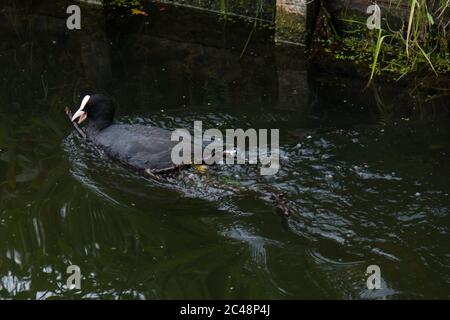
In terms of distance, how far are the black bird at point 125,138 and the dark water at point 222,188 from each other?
11 cm

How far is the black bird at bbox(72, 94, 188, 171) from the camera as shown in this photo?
510 cm

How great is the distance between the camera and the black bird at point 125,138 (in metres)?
5.10

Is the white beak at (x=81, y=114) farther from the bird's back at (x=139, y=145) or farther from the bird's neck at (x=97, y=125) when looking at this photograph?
the bird's back at (x=139, y=145)

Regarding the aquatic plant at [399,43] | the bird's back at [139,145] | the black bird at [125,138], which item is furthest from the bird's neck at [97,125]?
the aquatic plant at [399,43]

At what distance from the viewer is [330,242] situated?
4.32m

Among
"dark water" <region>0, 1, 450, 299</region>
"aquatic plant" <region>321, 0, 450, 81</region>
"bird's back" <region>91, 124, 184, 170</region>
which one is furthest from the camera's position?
"aquatic plant" <region>321, 0, 450, 81</region>

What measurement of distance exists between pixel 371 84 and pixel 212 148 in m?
2.22

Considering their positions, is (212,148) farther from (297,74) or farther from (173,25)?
(173,25)

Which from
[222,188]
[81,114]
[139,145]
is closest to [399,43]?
[222,188]

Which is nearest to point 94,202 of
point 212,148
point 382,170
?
point 212,148

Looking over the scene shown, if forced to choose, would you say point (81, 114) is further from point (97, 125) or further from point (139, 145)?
point (139, 145)

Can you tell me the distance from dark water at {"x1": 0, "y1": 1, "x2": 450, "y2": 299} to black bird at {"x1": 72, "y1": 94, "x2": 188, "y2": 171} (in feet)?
0.37

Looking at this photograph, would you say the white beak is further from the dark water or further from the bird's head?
the dark water

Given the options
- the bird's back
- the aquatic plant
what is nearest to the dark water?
the bird's back
